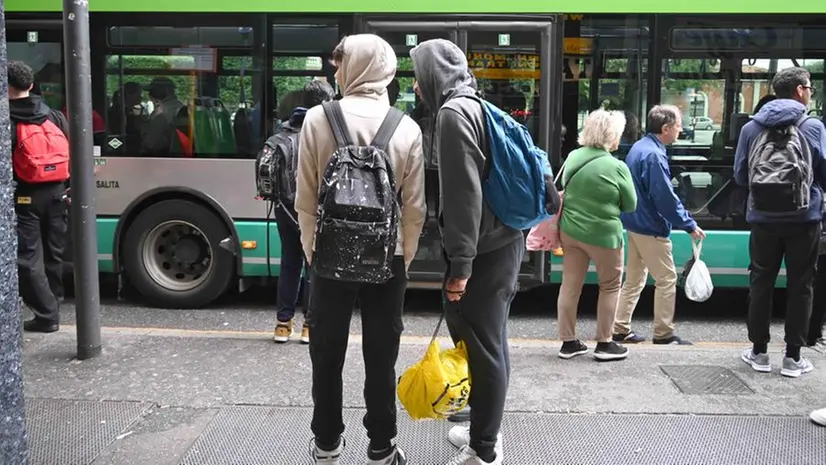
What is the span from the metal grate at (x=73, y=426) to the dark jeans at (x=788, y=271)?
3723 mm

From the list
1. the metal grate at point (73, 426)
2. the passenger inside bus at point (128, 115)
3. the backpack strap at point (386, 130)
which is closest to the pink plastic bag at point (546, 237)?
the backpack strap at point (386, 130)

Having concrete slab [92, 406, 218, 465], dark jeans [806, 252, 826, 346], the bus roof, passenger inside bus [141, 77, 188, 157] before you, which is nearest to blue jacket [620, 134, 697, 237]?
dark jeans [806, 252, 826, 346]

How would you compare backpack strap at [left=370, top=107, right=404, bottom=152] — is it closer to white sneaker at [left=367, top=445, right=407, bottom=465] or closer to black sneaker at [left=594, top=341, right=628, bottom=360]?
white sneaker at [left=367, top=445, right=407, bottom=465]

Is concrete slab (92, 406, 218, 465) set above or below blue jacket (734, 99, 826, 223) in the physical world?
below

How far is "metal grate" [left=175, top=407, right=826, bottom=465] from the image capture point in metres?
3.75

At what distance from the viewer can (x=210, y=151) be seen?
7016 millimetres

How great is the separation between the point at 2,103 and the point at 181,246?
5252 millimetres

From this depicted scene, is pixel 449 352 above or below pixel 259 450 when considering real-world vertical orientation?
above

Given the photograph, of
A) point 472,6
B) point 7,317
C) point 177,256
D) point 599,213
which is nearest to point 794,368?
point 599,213

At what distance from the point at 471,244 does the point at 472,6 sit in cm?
396

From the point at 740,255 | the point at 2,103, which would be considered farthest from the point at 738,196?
the point at 2,103

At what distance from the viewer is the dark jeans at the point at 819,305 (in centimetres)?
550

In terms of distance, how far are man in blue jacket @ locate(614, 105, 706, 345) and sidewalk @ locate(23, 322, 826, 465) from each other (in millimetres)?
434

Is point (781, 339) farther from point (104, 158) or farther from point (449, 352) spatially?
point (104, 158)
